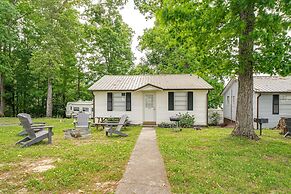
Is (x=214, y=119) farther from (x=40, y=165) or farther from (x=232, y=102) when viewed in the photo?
(x=40, y=165)

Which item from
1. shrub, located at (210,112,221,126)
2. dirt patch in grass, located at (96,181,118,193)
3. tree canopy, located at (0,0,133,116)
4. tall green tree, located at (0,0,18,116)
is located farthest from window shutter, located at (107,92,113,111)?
dirt patch in grass, located at (96,181,118,193)

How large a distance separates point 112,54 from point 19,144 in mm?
21678

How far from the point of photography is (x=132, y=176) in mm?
5145

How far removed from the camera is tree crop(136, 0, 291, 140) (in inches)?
299

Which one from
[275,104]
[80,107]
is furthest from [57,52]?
[275,104]

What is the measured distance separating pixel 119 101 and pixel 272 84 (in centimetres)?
1089

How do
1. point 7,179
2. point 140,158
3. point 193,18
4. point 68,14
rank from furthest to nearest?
point 68,14
point 193,18
point 140,158
point 7,179

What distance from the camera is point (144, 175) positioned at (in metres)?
5.21

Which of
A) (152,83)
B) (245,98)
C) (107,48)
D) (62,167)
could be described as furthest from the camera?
(107,48)

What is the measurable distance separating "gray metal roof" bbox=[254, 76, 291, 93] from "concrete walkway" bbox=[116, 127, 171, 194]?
11.5m

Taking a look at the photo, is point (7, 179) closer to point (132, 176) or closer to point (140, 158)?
point (132, 176)

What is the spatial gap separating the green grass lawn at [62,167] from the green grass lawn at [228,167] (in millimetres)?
1355

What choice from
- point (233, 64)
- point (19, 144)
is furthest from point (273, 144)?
point (19, 144)

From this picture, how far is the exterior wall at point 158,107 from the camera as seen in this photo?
16008 mm
